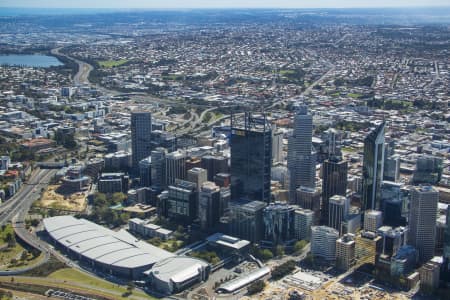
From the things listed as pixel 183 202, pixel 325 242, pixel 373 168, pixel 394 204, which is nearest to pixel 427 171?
pixel 394 204

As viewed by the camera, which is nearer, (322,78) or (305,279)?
(305,279)

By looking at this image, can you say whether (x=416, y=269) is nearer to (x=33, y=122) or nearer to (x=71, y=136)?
(x=71, y=136)

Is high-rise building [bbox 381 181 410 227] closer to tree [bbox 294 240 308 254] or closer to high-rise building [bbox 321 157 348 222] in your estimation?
high-rise building [bbox 321 157 348 222]

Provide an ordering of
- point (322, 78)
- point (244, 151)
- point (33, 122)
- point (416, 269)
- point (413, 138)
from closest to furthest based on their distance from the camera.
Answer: point (416, 269), point (244, 151), point (413, 138), point (33, 122), point (322, 78)

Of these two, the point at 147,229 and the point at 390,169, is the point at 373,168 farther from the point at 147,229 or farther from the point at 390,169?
the point at 147,229

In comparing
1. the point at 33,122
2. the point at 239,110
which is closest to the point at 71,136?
the point at 33,122

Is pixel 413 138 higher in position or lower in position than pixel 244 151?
lower

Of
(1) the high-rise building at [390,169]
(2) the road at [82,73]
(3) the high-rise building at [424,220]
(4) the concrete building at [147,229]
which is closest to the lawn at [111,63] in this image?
(2) the road at [82,73]

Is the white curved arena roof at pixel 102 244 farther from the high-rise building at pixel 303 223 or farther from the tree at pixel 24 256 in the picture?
the high-rise building at pixel 303 223
